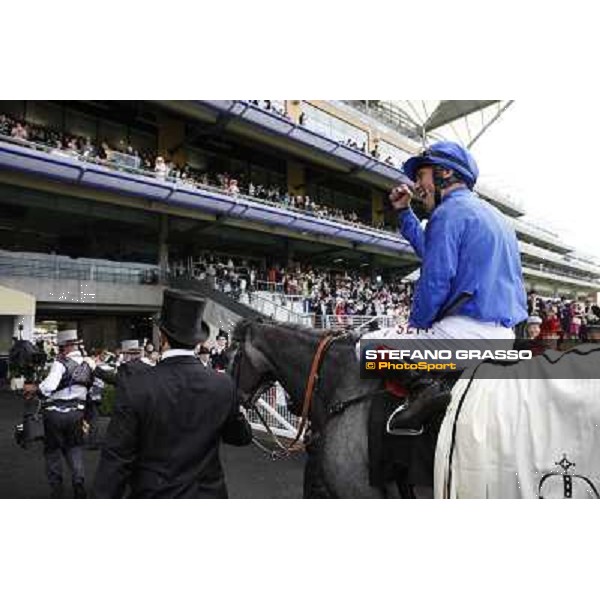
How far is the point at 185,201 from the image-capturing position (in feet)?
30.6

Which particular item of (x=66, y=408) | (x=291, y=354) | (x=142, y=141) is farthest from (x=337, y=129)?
(x=291, y=354)

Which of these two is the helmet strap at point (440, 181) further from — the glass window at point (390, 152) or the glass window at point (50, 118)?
the glass window at point (50, 118)

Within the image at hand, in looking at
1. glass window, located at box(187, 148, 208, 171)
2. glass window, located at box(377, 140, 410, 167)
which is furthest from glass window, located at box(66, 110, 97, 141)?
glass window, located at box(377, 140, 410, 167)

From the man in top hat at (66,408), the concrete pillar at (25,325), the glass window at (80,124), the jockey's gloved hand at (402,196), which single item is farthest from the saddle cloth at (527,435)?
the glass window at (80,124)

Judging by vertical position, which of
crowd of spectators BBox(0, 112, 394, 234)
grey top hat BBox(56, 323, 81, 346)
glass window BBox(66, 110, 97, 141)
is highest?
glass window BBox(66, 110, 97, 141)

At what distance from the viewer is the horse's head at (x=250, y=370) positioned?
3.05 metres

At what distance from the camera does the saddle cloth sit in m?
2.00

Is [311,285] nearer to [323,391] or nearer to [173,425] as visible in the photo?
[323,391]

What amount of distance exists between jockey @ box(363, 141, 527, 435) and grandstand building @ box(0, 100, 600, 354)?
94cm

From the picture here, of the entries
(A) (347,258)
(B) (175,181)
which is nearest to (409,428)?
(A) (347,258)

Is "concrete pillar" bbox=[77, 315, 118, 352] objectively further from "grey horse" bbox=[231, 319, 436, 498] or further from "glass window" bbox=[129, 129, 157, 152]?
"glass window" bbox=[129, 129, 157, 152]

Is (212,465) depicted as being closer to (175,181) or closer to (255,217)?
(175,181)

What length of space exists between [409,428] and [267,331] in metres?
1.18

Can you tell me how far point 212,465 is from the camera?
2.11 meters
